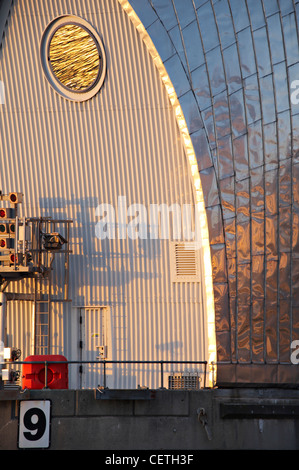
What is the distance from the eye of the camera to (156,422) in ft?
60.4

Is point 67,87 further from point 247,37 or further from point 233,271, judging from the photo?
point 233,271

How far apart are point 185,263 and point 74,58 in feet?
23.0

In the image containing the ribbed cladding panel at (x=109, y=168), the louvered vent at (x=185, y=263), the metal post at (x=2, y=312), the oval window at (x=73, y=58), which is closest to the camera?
the metal post at (x=2, y=312)

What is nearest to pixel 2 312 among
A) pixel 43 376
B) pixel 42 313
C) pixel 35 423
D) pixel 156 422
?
pixel 42 313

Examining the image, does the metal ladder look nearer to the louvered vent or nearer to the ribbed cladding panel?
the ribbed cladding panel

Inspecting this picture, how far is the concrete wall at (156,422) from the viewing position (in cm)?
1820

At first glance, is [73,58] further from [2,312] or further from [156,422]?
[156,422]

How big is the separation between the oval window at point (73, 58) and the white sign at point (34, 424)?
31.6ft

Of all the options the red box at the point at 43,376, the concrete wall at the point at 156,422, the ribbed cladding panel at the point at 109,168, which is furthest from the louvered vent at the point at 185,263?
the red box at the point at 43,376

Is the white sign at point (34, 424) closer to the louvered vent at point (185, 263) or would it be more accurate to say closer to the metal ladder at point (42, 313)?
the metal ladder at point (42, 313)

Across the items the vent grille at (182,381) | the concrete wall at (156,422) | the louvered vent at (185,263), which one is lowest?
→ the concrete wall at (156,422)

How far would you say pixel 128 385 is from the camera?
22781 millimetres

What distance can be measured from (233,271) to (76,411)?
5536 millimetres

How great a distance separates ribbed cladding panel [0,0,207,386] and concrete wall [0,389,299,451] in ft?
13.7
